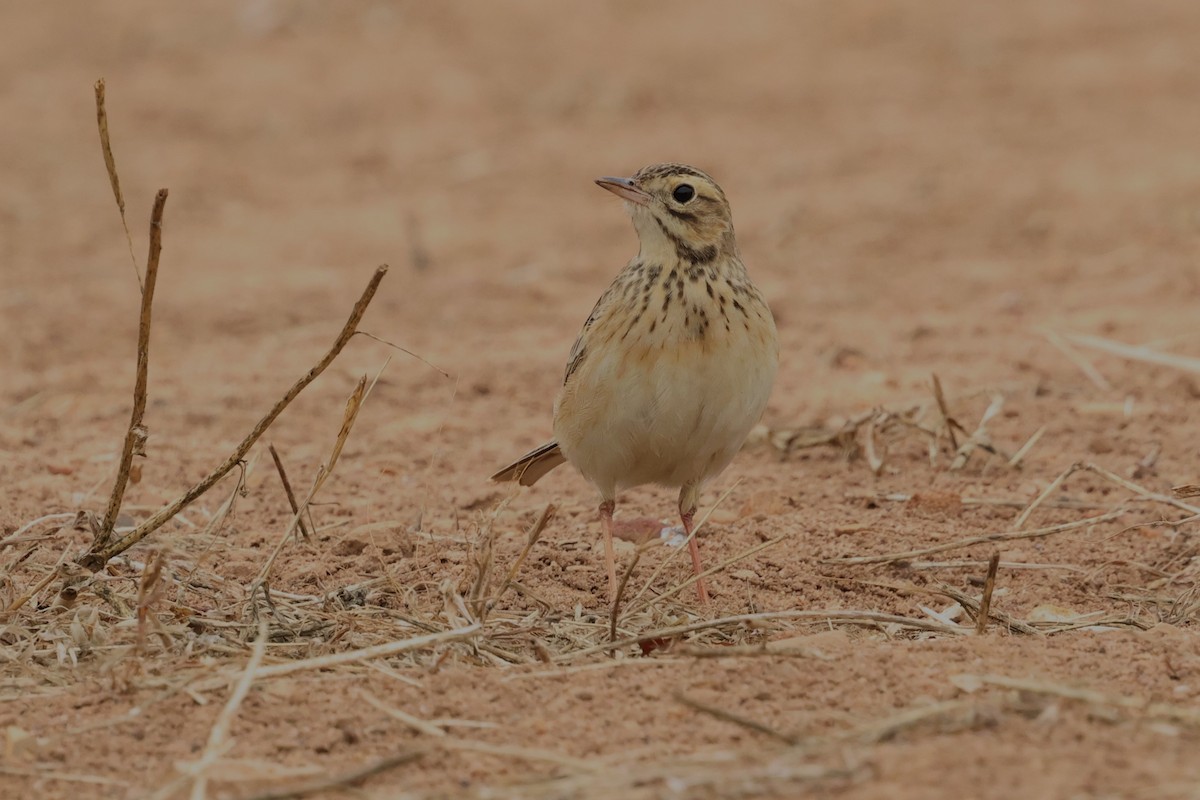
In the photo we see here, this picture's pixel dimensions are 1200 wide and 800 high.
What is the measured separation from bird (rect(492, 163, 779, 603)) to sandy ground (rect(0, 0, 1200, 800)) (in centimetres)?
37

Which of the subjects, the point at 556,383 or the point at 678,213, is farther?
the point at 556,383

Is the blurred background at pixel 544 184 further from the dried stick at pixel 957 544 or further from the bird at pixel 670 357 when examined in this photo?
the dried stick at pixel 957 544

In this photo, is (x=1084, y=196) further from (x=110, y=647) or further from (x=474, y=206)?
(x=110, y=647)

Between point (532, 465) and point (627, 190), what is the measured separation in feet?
3.35

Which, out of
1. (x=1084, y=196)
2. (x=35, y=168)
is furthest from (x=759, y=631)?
(x=35, y=168)

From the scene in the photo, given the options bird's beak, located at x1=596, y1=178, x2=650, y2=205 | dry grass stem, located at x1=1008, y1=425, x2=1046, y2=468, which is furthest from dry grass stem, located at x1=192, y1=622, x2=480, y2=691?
dry grass stem, located at x1=1008, y1=425, x2=1046, y2=468

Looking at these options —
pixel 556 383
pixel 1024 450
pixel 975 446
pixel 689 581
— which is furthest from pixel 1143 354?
pixel 689 581

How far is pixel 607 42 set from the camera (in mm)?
16562

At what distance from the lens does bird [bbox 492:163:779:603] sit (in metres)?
4.87

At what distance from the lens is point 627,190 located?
5.34 m

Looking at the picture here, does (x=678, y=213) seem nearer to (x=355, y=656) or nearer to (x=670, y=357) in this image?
(x=670, y=357)

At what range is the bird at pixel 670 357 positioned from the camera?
4867 millimetres

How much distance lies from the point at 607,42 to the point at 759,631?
497 inches

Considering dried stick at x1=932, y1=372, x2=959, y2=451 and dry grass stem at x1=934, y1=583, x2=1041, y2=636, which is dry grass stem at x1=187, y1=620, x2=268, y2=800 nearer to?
dry grass stem at x1=934, y1=583, x2=1041, y2=636
